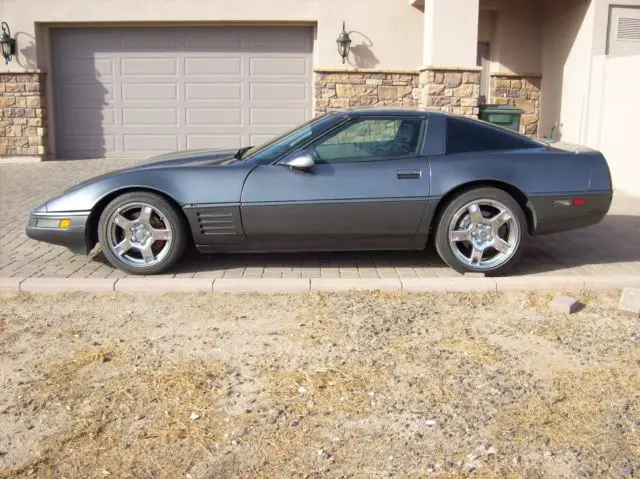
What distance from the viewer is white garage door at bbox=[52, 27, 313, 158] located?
14.6 metres

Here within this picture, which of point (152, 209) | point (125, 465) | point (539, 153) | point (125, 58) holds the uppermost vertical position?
point (125, 58)

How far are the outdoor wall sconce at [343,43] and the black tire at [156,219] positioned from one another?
9056mm

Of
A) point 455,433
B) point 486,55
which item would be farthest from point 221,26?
point 455,433

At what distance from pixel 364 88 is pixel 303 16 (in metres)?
1.82

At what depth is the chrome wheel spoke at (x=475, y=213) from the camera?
576 cm

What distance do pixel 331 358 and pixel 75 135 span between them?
40.5 ft

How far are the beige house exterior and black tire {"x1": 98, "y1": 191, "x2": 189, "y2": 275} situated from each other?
854 cm

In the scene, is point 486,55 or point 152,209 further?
point 486,55

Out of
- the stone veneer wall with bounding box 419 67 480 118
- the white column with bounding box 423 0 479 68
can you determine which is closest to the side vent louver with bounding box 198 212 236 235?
the stone veneer wall with bounding box 419 67 480 118

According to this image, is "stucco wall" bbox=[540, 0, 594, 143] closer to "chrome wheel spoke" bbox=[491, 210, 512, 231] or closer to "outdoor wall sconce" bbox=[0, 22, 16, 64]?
"chrome wheel spoke" bbox=[491, 210, 512, 231]

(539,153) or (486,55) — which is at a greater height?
(486,55)

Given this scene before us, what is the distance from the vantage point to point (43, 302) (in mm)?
5254

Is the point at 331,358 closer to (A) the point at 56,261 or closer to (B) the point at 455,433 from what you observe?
(B) the point at 455,433

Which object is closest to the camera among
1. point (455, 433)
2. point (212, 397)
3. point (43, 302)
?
point (455, 433)
